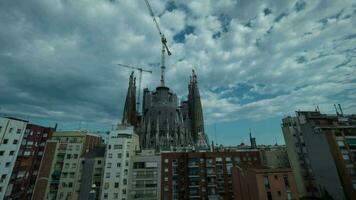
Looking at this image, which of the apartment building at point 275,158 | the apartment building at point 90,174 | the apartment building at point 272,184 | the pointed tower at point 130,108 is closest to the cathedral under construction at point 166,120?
the pointed tower at point 130,108

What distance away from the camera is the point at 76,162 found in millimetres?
51938

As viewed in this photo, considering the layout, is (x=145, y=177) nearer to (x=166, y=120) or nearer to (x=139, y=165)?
(x=139, y=165)

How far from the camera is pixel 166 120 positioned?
97812 mm

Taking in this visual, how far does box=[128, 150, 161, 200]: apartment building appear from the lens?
4775cm

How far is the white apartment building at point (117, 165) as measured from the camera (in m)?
46.1

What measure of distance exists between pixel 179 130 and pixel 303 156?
58.7 meters

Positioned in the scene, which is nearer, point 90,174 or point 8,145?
point 8,145

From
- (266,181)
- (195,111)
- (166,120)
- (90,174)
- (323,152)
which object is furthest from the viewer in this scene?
(195,111)

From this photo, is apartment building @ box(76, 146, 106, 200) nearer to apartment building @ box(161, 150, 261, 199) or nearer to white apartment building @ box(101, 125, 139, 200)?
white apartment building @ box(101, 125, 139, 200)

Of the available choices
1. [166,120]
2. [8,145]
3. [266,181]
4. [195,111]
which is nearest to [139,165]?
[8,145]

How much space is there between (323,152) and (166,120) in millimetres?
68492

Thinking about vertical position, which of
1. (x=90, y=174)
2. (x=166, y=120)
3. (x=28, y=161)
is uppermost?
(x=166, y=120)

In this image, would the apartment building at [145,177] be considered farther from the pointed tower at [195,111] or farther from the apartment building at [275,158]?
the pointed tower at [195,111]

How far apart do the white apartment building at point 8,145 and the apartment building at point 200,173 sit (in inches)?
1465
